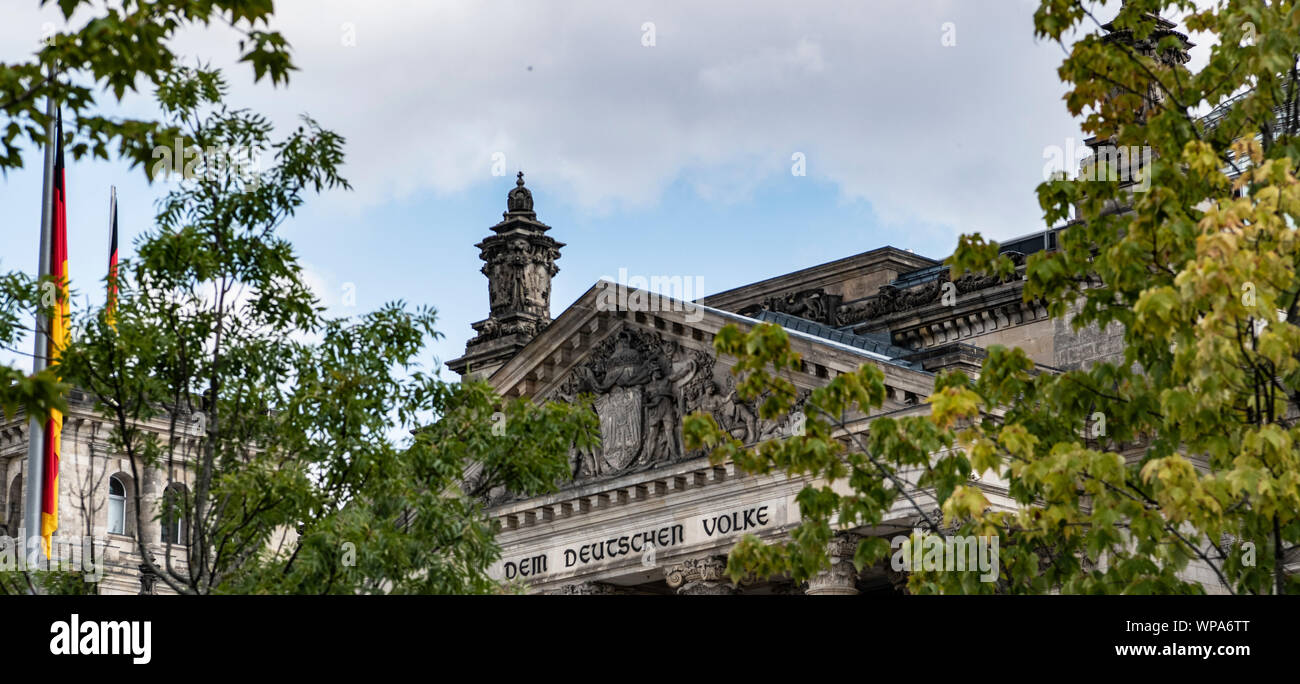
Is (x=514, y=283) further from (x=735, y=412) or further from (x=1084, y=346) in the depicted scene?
(x=1084, y=346)

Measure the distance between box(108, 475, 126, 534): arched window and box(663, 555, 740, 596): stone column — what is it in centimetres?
2397

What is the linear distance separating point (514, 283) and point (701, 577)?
33.2 feet

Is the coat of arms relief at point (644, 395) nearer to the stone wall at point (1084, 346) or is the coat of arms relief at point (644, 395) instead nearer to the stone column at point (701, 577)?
the stone column at point (701, 577)

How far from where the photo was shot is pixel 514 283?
50.0 m

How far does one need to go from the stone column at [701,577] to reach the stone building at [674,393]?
0.12 feet

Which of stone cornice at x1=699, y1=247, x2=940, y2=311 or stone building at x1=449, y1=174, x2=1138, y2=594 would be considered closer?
stone building at x1=449, y1=174, x2=1138, y2=594

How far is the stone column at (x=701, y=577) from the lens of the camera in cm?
4219

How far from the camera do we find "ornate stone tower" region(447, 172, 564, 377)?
160 ft

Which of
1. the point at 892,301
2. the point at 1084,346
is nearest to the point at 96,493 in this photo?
the point at 892,301

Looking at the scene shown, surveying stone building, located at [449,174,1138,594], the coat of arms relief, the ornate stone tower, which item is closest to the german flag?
stone building, located at [449,174,1138,594]

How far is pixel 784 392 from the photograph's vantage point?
67.2 feet

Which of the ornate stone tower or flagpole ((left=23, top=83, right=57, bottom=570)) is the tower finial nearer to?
the ornate stone tower

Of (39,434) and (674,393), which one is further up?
(674,393)
